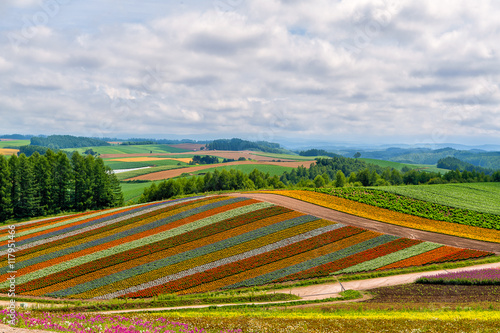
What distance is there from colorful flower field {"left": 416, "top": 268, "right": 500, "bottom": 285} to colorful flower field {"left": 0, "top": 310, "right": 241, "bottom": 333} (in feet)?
80.8

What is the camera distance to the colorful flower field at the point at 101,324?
683 inches

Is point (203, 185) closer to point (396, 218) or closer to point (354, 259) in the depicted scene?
point (396, 218)

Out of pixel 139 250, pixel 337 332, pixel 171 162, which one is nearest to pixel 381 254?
pixel 337 332

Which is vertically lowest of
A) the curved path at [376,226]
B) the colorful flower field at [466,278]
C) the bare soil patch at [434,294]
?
the bare soil patch at [434,294]

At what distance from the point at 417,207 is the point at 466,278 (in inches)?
988

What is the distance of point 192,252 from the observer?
36.2 meters

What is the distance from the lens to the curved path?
128 feet

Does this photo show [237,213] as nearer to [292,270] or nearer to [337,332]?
[292,270]

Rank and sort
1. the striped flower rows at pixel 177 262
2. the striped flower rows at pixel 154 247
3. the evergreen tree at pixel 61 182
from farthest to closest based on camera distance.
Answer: the evergreen tree at pixel 61 182 < the striped flower rows at pixel 154 247 < the striped flower rows at pixel 177 262

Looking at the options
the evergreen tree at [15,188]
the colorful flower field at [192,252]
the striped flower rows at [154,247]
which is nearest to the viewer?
the colorful flower field at [192,252]

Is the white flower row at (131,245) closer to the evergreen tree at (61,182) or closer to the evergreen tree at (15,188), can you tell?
the evergreen tree at (15,188)

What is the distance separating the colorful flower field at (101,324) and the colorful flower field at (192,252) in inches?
326

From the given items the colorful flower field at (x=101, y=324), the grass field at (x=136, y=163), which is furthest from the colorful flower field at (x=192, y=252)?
the grass field at (x=136, y=163)

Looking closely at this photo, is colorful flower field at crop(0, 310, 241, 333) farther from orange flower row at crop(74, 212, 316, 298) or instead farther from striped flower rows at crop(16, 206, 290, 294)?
striped flower rows at crop(16, 206, 290, 294)
